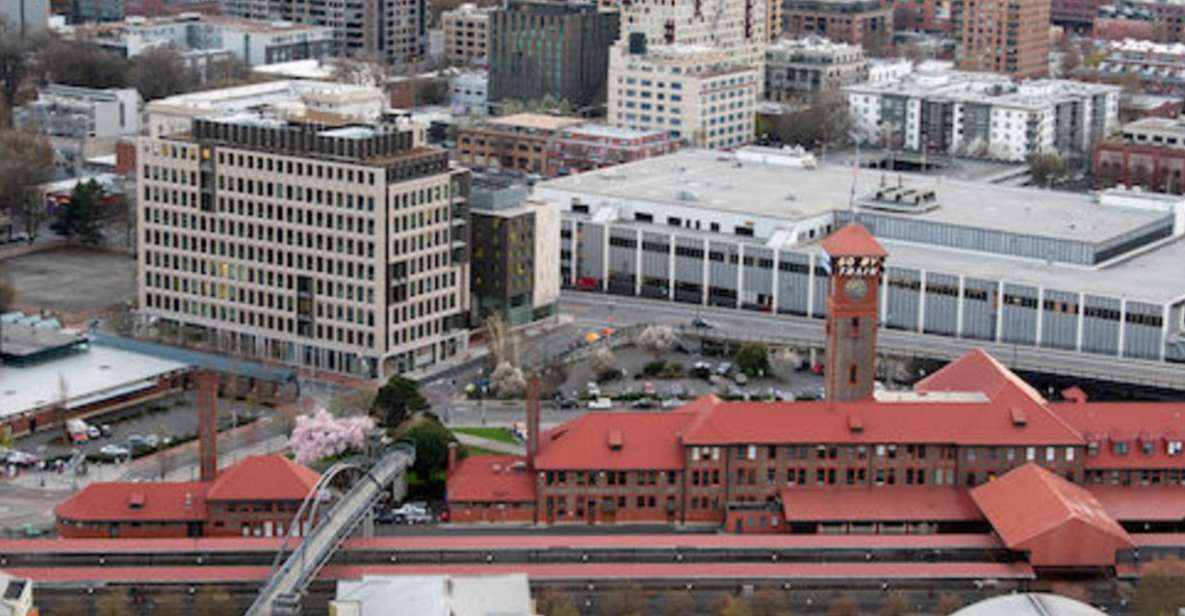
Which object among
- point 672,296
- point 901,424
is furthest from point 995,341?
point 901,424

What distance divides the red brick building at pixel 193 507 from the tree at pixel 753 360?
90.2ft

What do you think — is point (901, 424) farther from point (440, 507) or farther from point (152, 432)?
point (152, 432)

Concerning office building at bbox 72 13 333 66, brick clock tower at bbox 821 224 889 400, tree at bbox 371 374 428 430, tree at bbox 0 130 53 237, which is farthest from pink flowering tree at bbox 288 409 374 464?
office building at bbox 72 13 333 66

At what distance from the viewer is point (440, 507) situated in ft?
266

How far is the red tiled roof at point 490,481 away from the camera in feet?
261

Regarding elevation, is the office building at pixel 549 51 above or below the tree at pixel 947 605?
above

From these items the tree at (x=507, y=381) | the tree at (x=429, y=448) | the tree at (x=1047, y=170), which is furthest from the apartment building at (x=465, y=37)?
the tree at (x=429, y=448)

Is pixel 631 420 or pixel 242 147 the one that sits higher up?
pixel 242 147

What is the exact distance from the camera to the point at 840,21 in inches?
7505

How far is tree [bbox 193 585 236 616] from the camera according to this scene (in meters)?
70.4

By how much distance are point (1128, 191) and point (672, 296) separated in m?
24.9

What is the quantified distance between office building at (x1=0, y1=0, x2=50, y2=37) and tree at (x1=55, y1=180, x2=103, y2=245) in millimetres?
53433

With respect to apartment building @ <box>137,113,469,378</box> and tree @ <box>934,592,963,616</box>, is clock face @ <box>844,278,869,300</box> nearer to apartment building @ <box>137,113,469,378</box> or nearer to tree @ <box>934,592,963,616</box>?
tree @ <box>934,592,963,616</box>

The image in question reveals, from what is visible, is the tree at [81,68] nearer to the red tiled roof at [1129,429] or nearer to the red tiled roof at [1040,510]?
the red tiled roof at [1129,429]
